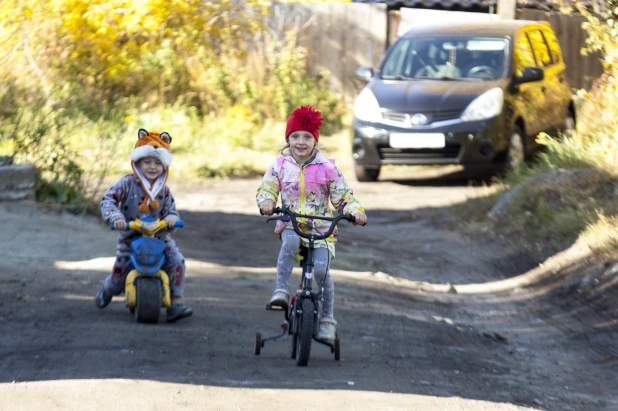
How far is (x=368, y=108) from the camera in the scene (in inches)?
551

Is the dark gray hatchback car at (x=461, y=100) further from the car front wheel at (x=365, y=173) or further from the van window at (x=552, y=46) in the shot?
the van window at (x=552, y=46)

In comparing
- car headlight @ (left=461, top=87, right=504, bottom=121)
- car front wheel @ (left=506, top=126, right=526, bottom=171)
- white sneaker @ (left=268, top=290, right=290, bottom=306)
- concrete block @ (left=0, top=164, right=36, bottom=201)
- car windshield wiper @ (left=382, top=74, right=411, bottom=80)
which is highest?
white sneaker @ (left=268, top=290, right=290, bottom=306)

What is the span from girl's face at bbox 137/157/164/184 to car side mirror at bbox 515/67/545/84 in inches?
312

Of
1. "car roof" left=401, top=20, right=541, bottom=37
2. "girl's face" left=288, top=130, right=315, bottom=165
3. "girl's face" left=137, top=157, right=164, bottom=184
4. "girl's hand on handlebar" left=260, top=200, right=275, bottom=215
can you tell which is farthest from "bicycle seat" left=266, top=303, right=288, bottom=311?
"car roof" left=401, top=20, right=541, bottom=37

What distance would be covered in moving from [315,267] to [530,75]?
8.63 metres

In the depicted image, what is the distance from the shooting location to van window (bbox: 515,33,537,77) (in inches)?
560

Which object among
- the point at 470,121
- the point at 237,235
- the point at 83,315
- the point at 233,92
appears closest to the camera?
the point at 83,315

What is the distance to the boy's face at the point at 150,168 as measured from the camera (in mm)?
6910

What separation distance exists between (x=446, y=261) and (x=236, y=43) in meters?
10.0

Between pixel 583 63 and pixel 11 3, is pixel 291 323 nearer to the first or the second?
pixel 11 3

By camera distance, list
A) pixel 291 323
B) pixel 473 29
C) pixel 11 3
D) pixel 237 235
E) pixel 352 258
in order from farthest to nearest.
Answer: pixel 473 29 → pixel 11 3 → pixel 237 235 → pixel 352 258 → pixel 291 323

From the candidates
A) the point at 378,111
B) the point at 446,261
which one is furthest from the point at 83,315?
the point at 378,111

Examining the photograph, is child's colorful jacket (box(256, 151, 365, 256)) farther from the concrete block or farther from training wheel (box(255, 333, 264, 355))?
the concrete block

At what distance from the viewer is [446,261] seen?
10.3 meters
